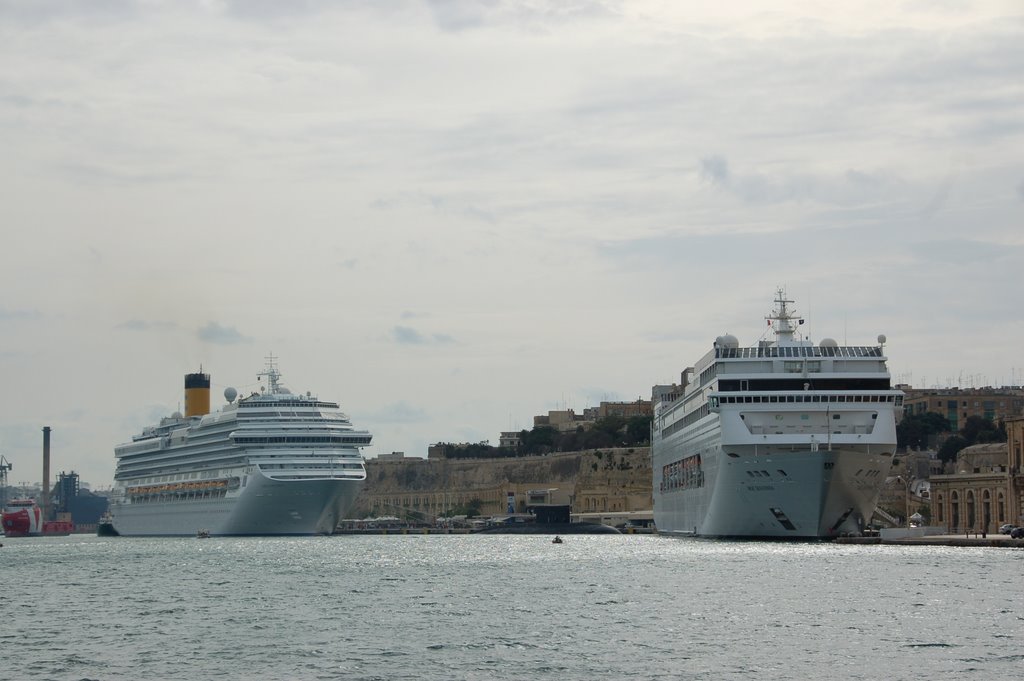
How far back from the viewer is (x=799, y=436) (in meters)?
97.1

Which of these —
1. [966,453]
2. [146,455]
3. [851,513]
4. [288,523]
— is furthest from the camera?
[146,455]

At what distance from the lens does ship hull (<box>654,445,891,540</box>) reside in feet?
311

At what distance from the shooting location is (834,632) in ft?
176

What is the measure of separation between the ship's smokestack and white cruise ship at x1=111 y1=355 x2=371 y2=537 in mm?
19853

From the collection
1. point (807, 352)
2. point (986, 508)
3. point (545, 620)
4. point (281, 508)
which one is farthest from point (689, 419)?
point (545, 620)

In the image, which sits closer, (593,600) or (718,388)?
(593,600)

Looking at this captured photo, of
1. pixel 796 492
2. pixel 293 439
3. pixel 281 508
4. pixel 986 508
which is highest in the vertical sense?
pixel 293 439

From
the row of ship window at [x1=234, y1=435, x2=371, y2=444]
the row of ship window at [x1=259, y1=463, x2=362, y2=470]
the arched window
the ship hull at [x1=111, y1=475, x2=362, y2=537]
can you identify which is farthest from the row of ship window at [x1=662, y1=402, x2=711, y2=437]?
the row of ship window at [x1=234, y1=435, x2=371, y2=444]

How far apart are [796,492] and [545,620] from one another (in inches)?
1537

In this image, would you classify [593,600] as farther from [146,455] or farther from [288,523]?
[146,455]

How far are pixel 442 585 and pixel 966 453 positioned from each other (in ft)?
332

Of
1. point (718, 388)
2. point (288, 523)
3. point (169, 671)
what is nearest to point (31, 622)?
point (169, 671)

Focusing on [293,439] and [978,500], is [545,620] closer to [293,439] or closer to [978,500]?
[978,500]

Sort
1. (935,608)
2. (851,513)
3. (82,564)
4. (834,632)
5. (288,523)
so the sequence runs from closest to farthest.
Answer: (834,632)
(935,608)
(851,513)
(82,564)
(288,523)
